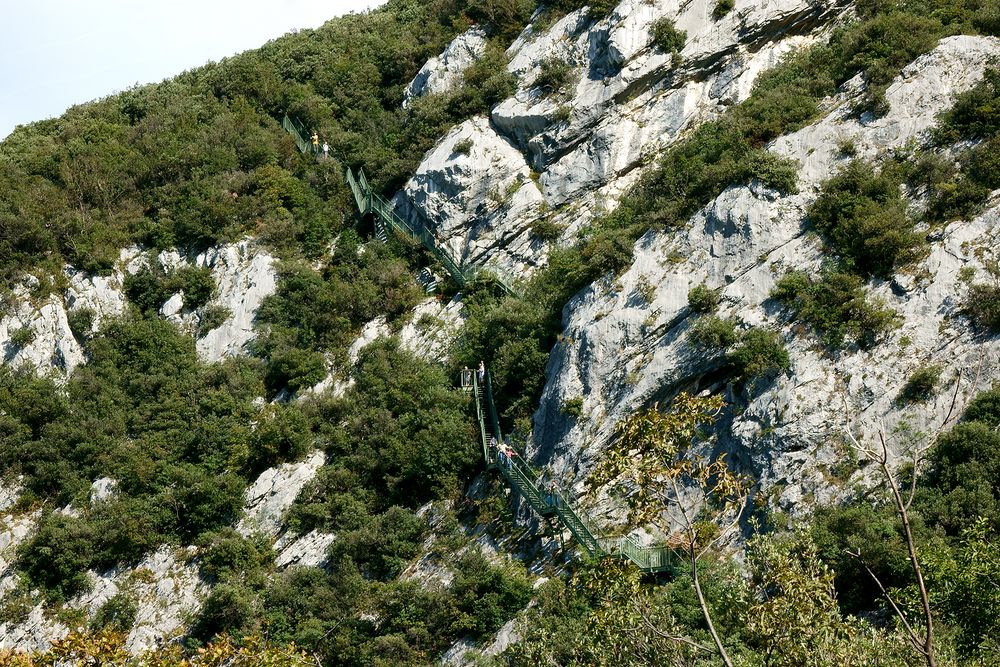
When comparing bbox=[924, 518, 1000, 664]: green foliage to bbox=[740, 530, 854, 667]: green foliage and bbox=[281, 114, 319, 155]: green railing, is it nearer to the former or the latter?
bbox=[740, 530, 854, 667]: green foliage

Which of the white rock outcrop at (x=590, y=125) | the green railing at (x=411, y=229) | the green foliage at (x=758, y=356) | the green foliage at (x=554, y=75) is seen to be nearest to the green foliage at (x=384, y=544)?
the green railing at (x=411, y=229)

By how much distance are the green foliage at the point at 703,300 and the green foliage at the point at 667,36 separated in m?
12.8

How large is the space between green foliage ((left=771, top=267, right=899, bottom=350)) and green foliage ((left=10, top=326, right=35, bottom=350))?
1033 inches

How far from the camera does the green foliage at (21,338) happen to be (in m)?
32.5

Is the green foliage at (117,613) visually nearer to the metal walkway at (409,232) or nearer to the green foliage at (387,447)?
the green foliage at (387,447)

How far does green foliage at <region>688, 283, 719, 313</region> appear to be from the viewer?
23656 mm

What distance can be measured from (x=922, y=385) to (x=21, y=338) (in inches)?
1171

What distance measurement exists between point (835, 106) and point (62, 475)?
89.0 ft

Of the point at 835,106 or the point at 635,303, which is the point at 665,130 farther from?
the point at 635,303

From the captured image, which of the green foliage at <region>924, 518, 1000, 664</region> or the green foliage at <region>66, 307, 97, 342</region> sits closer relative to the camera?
the green foliage at <region>924, 518, 1000, 664</region>

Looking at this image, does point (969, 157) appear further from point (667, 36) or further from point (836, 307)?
point (667, 36)

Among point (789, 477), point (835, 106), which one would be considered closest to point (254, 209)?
point (835, 106)

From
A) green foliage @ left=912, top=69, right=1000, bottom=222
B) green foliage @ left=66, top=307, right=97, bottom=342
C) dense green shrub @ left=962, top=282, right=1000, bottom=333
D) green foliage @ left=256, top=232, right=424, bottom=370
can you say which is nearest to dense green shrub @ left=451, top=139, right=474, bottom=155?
green foliage @ left=256, top=232, right=424, bottom=370

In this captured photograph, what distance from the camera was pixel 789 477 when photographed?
64.6 feet
